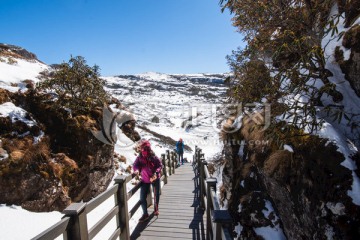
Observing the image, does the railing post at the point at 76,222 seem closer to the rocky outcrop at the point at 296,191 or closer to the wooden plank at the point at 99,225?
the wooden plank at the point at 99,225

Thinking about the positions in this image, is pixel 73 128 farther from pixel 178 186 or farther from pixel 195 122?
pixel 195 122

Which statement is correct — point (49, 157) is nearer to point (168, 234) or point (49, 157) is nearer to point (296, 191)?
point (168, 234)

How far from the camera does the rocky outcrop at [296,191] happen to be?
11.2ft

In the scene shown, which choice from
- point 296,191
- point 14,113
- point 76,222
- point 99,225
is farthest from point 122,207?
point 14,113

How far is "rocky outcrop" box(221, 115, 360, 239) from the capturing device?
3.41 m

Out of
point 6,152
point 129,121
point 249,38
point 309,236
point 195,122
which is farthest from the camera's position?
point 195,122

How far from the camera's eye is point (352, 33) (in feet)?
15.5

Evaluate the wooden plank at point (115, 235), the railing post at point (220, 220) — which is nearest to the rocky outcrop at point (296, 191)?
the railing post at point (220, 220)

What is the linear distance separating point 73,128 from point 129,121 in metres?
6.54

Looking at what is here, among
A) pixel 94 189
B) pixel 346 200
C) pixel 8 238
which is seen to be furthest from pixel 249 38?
pixel 8 238

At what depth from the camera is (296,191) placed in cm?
414

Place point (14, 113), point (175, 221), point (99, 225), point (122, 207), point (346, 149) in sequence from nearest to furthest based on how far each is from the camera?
point (99, 225) < point (346, 149) < point (122, 207) < point (175, 221) < point (14, 113)

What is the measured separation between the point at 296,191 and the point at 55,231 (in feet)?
12.9

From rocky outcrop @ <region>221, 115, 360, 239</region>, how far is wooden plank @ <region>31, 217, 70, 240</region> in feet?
12.2
